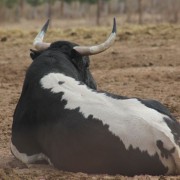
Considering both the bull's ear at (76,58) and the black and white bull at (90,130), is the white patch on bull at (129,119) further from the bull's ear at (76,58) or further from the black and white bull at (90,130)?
the bull's ear at (76,58)

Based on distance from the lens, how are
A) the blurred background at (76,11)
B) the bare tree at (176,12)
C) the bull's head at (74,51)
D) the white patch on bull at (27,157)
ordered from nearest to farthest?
the white patch on bull at (27,157), the bull's head at (74,51), the bare tree at (176,12), the blurred background at (76,11)

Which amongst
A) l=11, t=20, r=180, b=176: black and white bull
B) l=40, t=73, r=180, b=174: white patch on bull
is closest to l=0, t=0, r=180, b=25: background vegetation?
l=11, t=20, r=180, b=176: black and white bull

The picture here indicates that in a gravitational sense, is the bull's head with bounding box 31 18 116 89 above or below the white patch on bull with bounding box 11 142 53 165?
above

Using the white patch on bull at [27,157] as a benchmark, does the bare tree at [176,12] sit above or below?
below

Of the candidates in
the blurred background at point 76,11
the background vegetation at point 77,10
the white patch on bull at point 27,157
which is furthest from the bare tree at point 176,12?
the white patch on bull at point 27,157

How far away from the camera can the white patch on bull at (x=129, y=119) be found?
5426mm

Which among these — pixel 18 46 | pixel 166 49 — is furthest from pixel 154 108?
pixel 18 46

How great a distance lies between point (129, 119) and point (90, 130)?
1.14 feet

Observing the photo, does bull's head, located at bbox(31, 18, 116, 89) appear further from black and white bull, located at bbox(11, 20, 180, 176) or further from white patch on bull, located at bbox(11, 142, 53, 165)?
white patch on bull, located at bbox(11, 142, 53, 165)

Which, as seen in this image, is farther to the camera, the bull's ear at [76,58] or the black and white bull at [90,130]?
the bull's ear at [76,58]

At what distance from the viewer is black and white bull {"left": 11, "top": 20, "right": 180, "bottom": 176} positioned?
5.44 m

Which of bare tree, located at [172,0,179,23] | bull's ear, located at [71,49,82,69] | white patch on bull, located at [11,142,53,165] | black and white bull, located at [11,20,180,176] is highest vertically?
bull's ear, located at [71,49,82,69]

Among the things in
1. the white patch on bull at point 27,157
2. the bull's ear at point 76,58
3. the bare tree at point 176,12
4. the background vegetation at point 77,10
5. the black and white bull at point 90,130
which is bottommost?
the background vegetation at point 77,10

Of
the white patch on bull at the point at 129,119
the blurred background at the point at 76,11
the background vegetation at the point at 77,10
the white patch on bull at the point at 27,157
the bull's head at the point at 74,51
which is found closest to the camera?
the white patch on bull at the point at 129,119
